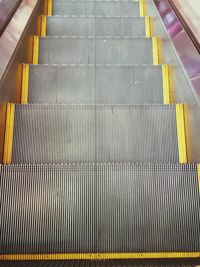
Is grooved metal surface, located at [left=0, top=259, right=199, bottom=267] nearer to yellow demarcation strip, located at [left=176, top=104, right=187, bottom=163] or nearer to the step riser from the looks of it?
yellow demarcation strip, located at [left=176, top=104, right=187, bottom=163]

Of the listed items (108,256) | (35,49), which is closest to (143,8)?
(35,49)

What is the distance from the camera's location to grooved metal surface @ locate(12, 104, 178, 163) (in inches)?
80.0

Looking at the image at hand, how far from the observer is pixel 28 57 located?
293 centimetres

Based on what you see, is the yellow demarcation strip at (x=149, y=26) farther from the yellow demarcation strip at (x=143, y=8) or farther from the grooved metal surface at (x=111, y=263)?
the grooved metal surface at (x=111, y=263)

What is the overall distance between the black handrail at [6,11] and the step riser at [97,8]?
159 cm

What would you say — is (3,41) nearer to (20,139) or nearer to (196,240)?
(20,139)

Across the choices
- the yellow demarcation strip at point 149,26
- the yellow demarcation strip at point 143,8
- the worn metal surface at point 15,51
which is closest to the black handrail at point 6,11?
the worn metal surface at point 15,51

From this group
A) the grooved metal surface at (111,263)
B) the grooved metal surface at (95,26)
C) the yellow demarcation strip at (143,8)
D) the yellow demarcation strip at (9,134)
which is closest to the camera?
the grooved metal surface at (111,263)

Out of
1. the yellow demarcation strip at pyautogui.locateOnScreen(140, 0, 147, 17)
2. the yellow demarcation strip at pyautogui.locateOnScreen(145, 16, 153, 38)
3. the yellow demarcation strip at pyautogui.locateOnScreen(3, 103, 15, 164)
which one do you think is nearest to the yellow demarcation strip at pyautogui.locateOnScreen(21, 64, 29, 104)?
the yellow demarcation strip at pyautogui.locateOnScreen(3, 103, 15, 164)

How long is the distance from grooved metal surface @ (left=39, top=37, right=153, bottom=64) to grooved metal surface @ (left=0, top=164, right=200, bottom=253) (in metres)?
1.65

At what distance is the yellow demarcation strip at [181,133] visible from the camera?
2053mm

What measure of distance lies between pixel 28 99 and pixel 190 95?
142 cm

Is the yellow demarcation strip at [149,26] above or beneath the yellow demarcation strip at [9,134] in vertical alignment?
above

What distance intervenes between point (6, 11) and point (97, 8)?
6.95 ft
